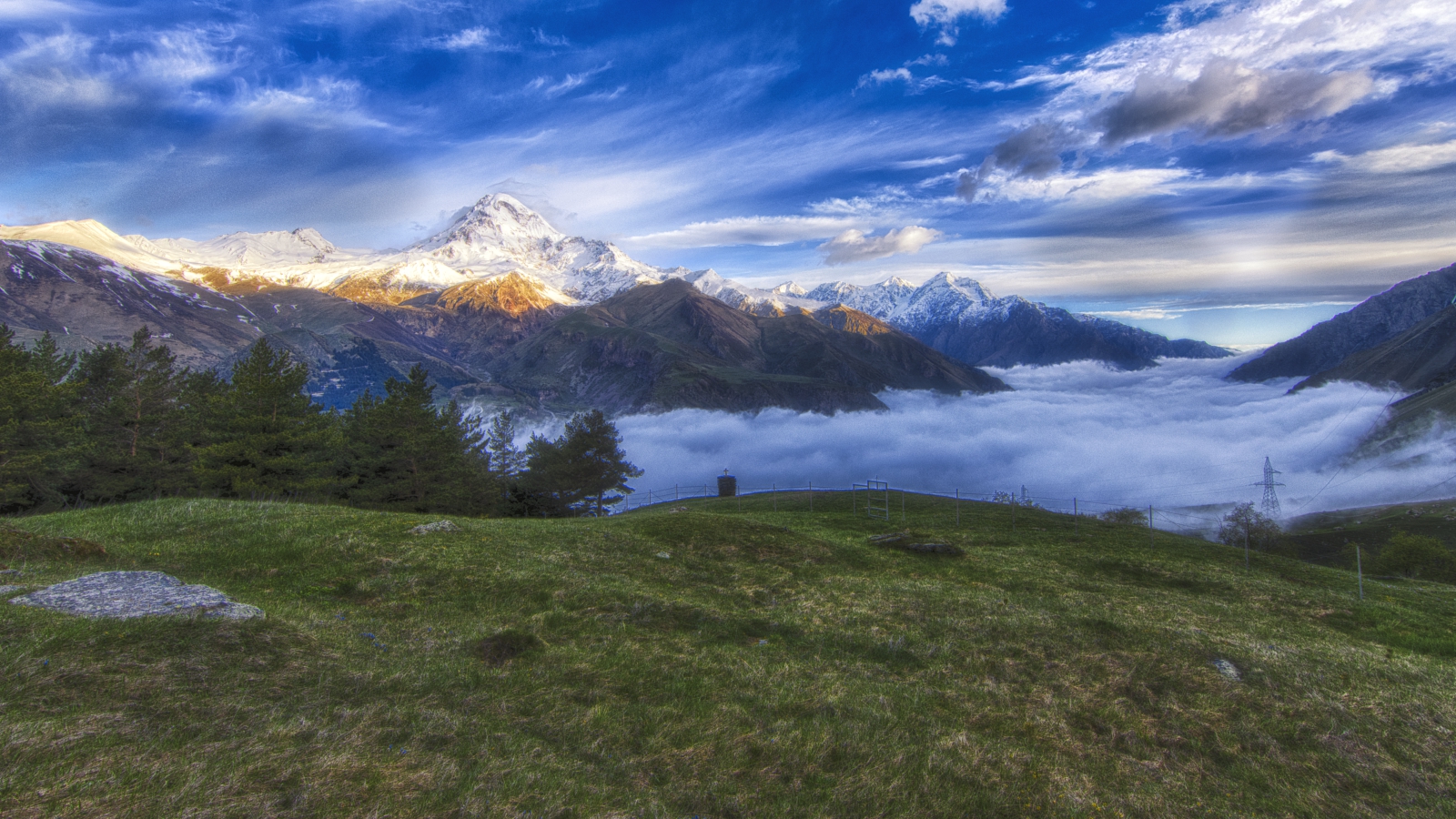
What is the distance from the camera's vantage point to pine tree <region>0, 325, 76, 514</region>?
47.1m

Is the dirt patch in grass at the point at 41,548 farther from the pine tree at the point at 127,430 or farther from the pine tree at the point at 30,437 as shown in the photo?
the pine tree at the point at 127,430

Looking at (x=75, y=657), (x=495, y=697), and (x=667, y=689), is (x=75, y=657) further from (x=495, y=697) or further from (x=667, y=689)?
(x=667, y=689)

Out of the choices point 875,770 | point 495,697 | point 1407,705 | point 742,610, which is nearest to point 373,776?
point 495,697

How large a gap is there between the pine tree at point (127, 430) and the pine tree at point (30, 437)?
6.60 ft

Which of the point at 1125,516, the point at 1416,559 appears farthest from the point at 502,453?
the point at 1416,559

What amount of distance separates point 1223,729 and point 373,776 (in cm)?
2040

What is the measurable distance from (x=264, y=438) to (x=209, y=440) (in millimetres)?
14937

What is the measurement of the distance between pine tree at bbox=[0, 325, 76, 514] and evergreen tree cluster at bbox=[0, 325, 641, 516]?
0.42 feet

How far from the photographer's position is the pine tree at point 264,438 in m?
49.7

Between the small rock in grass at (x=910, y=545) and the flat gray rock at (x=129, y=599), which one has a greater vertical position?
the flat gray rock at (x=129, y=599)

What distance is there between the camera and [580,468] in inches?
3356

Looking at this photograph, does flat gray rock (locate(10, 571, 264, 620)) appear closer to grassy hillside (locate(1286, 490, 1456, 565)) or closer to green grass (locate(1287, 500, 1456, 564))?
grassy hillside (locate(1286, 490, 1456, 565))

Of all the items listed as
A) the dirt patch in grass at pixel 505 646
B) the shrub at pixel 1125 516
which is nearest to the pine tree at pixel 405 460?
the dirt patch in grass at pixel 505 646

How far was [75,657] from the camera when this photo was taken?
467 inches
